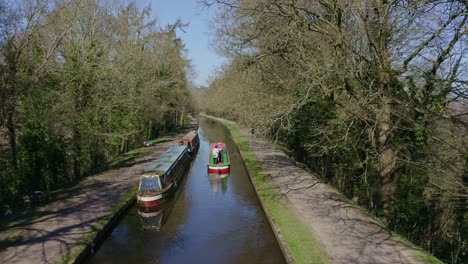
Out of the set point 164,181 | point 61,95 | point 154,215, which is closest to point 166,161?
point 164,181

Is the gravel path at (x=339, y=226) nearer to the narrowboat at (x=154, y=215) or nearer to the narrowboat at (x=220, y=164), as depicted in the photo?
the narrowboat at (x=220, y=164)

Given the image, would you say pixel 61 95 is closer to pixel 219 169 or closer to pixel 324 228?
pixel 219 169

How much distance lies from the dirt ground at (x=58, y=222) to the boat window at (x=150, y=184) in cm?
124

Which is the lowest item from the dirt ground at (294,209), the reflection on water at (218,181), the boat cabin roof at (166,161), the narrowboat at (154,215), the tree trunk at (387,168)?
the narrowboat at (154,215)

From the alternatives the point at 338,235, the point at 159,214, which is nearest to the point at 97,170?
the point at 159,214

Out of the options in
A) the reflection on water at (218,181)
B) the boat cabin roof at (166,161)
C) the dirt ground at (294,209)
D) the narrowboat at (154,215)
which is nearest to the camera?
the dirt ground at (294,209)

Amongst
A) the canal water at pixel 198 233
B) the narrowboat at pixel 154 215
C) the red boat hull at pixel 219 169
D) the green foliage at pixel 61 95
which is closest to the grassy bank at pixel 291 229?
the canal water at pixel 198 233

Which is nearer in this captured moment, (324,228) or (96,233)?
(324,228)

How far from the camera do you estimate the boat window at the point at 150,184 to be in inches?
754

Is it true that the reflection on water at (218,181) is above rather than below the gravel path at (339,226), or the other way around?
below

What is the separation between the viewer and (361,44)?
13.6 m

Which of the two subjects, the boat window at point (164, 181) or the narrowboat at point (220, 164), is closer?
the boat window at point (164, 181)

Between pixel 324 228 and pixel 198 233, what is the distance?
16.9ft

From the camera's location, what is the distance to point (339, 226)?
13555mm
